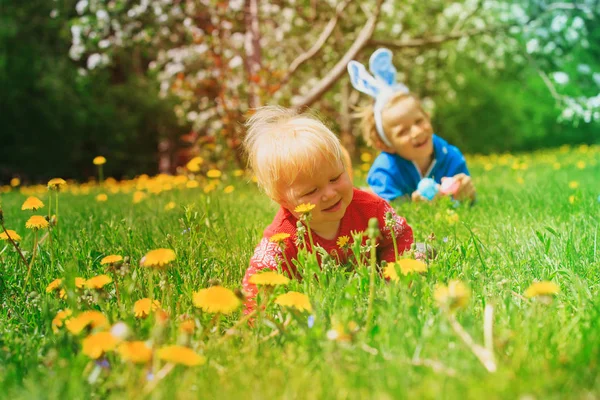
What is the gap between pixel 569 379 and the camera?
965 millimetres

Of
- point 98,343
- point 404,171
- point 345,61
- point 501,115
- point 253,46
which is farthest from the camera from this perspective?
point 501,115

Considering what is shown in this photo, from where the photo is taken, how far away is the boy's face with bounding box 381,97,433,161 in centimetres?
335

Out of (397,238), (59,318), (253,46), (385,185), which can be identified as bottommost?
(385,185)

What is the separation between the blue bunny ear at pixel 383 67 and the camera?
3.51 meters

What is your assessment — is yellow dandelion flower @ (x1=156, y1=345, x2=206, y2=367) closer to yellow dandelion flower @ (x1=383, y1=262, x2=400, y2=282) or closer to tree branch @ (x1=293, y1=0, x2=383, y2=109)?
yellow dandelion flower @ (x1=383, y1=262, x2=400, y2=282)

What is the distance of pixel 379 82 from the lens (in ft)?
11.6

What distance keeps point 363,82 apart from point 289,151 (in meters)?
1.74

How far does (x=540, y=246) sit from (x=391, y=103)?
163 cm

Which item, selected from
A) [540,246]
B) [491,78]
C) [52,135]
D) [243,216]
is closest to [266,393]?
[540,246]

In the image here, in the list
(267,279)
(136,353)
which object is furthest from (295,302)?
(136,353)

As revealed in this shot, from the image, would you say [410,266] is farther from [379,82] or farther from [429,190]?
[379,82]

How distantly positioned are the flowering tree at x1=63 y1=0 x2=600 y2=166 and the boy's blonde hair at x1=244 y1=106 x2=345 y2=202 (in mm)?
3509

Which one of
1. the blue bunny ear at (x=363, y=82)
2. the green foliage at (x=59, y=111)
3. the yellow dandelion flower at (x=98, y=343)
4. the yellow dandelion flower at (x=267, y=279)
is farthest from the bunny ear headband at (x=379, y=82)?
the green foliage at (x=59, y=111)

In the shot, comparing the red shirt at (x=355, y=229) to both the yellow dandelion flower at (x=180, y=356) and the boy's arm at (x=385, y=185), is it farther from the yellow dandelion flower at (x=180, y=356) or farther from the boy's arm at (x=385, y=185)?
the boy's arm at (x=385, y=185)
